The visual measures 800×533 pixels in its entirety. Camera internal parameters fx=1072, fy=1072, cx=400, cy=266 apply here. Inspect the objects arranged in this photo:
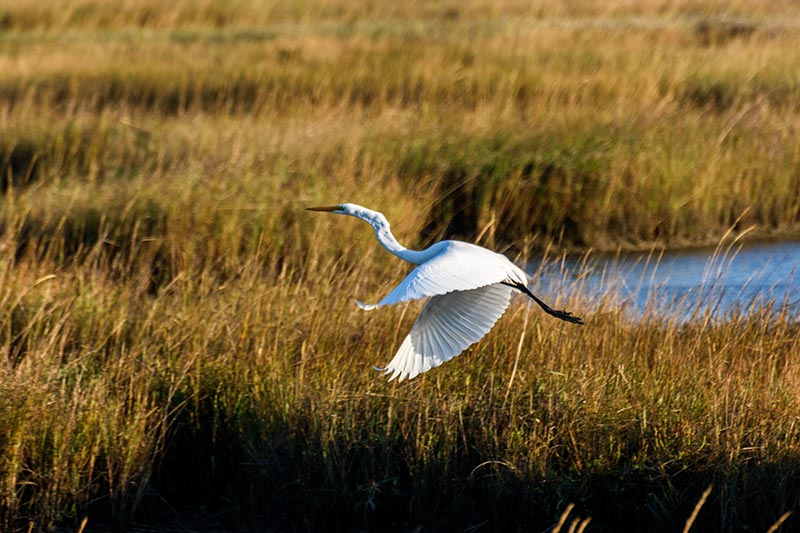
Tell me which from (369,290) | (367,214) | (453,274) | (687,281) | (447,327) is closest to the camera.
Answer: (453,274)

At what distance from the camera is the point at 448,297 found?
11.2 ft

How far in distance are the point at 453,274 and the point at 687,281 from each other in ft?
A: 10.8

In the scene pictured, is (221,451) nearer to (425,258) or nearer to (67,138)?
(425,258)

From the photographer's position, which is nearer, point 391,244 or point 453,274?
point 453,274

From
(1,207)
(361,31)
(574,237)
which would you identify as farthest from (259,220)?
(361,31)

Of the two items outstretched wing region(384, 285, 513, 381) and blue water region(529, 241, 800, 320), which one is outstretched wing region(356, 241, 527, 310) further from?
blue water region(529, 241, 800, 320)

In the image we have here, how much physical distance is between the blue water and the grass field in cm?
9

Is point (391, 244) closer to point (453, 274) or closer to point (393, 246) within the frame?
point (393, 246)

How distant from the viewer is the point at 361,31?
14648mm

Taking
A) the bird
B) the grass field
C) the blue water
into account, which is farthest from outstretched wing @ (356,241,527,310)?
the blue water

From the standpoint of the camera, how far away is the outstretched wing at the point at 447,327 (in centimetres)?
315

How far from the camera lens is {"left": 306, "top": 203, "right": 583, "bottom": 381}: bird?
3027 millimetres

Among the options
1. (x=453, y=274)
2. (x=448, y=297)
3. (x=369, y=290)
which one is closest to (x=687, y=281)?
(x=369, y=290)

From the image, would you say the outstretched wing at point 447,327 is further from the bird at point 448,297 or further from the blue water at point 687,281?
the blue water at point 687,281
